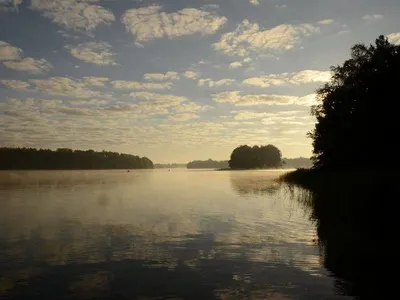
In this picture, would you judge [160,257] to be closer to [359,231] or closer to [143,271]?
[143,271]

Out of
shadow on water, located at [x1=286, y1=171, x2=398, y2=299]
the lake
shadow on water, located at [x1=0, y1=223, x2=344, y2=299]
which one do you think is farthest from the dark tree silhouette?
shadow on water, located at [x1=0, y1=223, x2=344, y2=299]

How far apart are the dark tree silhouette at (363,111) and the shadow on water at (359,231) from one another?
6648 mm

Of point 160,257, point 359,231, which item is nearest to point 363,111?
point 359,231

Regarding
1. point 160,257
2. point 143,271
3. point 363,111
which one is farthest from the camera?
point 363,111

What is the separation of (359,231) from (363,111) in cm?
3258

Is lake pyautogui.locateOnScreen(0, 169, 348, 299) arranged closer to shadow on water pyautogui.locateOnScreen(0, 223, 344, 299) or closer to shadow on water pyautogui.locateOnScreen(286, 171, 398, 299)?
shadow on water pyautogui.locateOnScreen(0, 223, 344, 299)

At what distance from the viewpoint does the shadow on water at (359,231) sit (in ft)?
37.3

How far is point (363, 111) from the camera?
47.6 meters

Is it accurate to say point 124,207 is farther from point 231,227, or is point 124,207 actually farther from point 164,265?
point 164,265

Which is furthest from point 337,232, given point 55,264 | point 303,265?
point 55,264

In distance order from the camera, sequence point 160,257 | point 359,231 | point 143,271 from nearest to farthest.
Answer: point 143,271, point 160,257, point 359,231

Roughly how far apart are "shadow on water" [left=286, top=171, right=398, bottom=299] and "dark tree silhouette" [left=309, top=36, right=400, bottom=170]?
665 cm

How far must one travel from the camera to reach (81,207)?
30.5 meters

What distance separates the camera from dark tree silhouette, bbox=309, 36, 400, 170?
150 ft
